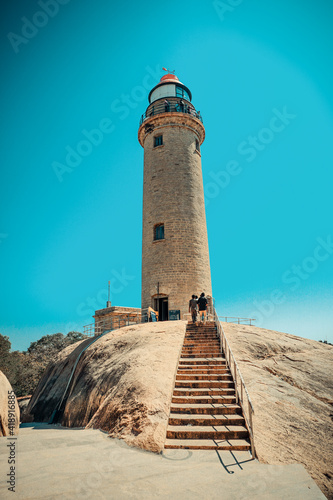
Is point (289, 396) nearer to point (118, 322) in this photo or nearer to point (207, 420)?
point (207, 420)

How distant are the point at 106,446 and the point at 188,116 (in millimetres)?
20432

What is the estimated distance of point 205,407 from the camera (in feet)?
22.3

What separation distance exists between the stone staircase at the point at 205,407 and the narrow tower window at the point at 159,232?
964 centimetres

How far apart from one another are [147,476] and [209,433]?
6.46ft

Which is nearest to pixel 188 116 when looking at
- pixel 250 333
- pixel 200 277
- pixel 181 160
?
pixel 181 160

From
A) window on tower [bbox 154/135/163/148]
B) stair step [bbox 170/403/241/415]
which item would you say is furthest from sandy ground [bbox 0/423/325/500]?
window on tower [bbox 154/135/163/148]

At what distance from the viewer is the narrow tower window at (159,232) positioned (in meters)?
18.9

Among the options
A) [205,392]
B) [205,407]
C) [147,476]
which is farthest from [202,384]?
[147,476]

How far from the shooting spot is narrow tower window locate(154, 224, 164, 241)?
1890 centimetres

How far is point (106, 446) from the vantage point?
19.1ft

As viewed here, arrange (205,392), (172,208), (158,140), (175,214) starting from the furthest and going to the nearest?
(158,140) → (172,208) → (175,214) → (205,392)

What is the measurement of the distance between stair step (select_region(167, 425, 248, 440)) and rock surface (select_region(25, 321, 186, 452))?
26 centimetres

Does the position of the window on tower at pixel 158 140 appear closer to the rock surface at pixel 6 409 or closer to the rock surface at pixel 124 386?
the rock surface at pixel 124 386

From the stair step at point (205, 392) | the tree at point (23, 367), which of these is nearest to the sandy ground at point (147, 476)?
the stair step at point (205, 392)
